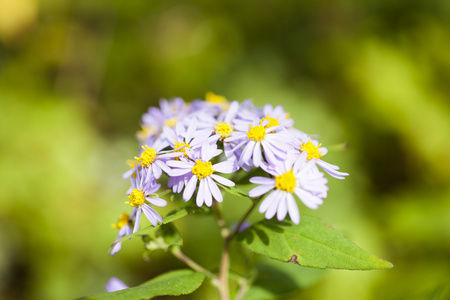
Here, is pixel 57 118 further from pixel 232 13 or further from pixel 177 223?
pixel 232 13

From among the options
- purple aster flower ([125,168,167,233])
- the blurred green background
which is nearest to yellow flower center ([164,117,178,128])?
purple aster flower ([125,168,167,233])

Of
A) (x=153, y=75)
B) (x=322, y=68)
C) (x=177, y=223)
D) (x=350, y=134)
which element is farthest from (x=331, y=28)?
(x=177, y=223)

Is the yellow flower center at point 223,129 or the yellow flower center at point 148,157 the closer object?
the yellow flower center at point 148,157

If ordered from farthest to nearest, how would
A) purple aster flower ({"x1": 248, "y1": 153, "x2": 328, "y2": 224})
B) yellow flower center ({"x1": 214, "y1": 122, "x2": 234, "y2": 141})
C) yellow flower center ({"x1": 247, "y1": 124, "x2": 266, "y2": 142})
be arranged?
yellow flower center ({"x1": 214, "y1": 122, "x2": 234, "y2": 141}) < yellow flower center ({"x1": 247, "y1": 124, "x2": 266, "y2": 142}) < purple aster flower ({"x1": 248, "y1": 153, "x2": 328, "y2": 224})

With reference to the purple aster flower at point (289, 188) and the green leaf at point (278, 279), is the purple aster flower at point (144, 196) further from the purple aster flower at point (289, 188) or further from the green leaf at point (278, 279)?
the green leaf at point (278, 279)

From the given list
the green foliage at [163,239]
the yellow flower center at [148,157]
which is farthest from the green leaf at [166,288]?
the yellow flower center at [148,157]

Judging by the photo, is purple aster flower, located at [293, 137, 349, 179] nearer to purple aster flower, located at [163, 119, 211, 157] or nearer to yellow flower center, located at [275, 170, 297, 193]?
yellow flower center, located at [275, 170, 297, 193]
